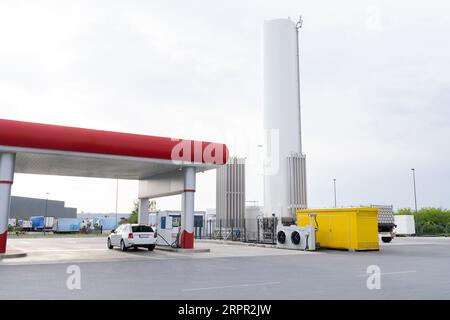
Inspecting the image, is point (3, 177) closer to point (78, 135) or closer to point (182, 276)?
point (78, 135)

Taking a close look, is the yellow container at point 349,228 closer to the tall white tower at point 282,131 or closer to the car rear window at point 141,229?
the car rear window at point 141,229

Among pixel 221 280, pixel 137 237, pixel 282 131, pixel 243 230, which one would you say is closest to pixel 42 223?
pixel 243 230

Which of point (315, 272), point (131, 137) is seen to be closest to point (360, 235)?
point (315, 272)

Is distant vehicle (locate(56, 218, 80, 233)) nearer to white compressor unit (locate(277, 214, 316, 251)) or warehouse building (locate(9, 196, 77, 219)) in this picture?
warehouse building (locate(9, 196, 77, 219))

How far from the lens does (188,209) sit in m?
21.5

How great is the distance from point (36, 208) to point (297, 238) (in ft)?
287

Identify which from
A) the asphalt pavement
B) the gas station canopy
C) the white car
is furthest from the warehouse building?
the asphalt pavement

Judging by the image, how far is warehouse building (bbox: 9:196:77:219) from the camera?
91950 mm

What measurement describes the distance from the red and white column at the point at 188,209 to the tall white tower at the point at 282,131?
16.6m

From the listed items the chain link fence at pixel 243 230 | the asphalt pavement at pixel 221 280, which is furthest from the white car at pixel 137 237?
the chain link fence at pixel 243 230

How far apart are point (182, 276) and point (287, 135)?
2639 centimetres

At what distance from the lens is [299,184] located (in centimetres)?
3750

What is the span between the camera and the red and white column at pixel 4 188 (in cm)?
1734

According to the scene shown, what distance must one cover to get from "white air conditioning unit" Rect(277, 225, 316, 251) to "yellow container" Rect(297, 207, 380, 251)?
119cm
